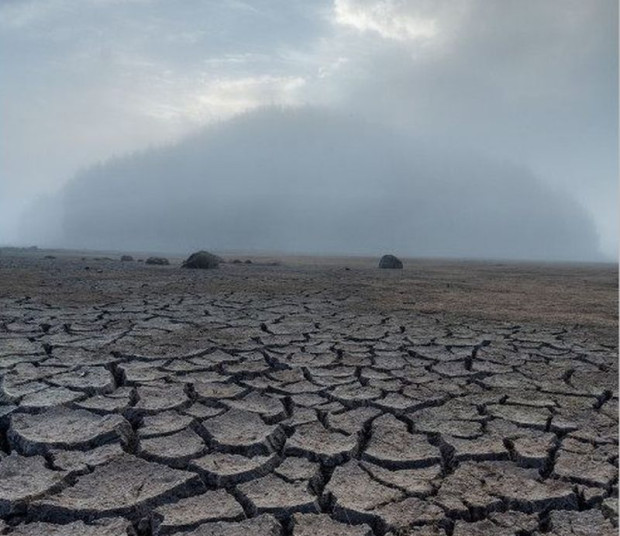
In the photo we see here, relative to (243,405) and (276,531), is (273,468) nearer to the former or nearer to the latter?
(276,531)

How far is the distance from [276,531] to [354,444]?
2.26 feet

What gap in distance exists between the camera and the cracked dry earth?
178 centimetres

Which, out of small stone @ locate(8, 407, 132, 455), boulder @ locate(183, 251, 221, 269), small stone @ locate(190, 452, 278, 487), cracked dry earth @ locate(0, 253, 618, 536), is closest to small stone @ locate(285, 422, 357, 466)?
cracked dry earth @ locate(0, 253, 618, 536)

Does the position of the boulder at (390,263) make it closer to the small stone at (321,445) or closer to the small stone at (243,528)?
the small stone at (321,445)

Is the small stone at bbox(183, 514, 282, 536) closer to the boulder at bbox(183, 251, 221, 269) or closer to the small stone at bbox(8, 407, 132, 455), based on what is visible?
the small stone at bbox(8, 407, 132, 455)

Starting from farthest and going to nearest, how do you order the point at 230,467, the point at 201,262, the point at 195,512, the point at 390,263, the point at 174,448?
the point at 390,263, the point at 201,262, the point at 174,448, the point at 230,467, the point at 195,512

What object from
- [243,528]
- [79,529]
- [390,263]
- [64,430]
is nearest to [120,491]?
[79,529]

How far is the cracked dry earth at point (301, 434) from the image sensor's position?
178 cm

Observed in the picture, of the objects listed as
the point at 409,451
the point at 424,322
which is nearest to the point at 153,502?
the point at 409,451

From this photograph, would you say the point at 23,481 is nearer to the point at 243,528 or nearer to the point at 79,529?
the point at 79,529

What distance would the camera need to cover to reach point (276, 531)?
169 cm

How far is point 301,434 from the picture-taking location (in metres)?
2.40

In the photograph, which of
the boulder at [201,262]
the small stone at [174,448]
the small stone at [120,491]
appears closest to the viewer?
the small stone at [120,491]

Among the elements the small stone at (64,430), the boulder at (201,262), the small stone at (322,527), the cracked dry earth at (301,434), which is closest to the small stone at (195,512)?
the cracked dry earth at (301,434)
